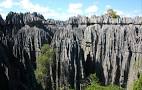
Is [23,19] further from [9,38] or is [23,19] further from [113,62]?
[113,62]

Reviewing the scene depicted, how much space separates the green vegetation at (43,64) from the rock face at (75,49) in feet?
2.81

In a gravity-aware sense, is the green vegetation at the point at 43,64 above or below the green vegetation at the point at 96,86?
above

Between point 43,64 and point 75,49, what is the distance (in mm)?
3606

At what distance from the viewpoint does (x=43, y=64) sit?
4056cm

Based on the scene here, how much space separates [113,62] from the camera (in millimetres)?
41844

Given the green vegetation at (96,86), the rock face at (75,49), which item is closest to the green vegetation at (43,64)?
the rock face at (75,49)

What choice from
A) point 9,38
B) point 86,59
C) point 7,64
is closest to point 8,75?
point 7,64

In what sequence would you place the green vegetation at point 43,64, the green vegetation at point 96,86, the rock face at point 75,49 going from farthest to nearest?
the rock face at point 75,49 → the green vegetation at point 43,64 → the green vegetation at point 96,86

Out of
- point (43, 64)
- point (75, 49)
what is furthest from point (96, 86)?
point (43, 64)

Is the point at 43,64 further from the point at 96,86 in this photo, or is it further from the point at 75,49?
the point at 96,86

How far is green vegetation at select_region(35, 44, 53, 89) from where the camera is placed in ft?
132

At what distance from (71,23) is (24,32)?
5.31 m

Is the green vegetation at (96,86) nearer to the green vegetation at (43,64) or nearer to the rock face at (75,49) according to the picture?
the rock face at (75,49)

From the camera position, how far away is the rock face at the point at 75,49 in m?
40.5
